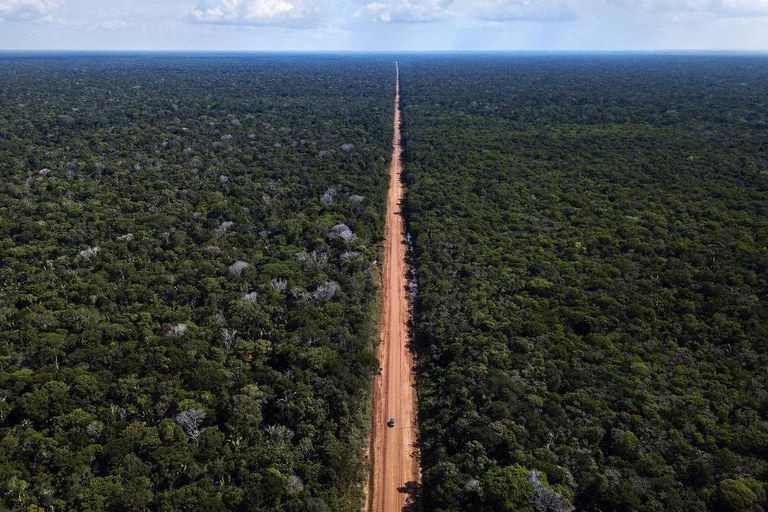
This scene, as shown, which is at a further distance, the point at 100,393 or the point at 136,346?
the point at 136,346

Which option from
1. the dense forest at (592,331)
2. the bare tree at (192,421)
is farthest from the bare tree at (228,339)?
the dense forest at (592,331)

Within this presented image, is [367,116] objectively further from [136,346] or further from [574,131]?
[136,346]

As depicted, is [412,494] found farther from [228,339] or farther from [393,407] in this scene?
[228,339]

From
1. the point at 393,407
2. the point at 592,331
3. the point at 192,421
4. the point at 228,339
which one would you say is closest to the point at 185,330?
the point at 228,339

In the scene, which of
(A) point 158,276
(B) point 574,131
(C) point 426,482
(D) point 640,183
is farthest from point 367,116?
(C) point 426,482

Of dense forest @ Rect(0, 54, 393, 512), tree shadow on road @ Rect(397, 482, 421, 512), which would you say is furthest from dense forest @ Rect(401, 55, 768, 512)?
dense forest @ Rect(0, 54, 393, 512)

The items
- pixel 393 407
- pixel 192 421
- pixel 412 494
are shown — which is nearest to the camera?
pixel 412 494
